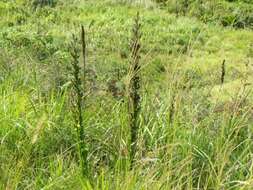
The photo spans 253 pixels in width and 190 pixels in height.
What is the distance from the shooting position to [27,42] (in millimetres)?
9648

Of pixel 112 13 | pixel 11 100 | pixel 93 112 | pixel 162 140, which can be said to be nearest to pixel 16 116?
pixel 11 100

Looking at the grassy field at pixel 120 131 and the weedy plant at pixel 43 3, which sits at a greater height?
the grassy field at pixel 120 131

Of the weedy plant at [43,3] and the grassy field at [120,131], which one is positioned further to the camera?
the weedy plant at [43,3]

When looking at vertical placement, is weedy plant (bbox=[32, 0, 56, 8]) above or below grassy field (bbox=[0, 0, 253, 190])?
below

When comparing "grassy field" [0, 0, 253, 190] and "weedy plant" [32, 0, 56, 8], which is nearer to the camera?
"grassy field" [0, 0, 253, 190]

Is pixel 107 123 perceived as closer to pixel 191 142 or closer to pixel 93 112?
pixel 93 112

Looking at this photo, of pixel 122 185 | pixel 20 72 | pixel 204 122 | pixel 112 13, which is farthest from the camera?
pixel 112 13

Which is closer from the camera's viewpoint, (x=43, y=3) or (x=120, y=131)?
(x=120, y=131)

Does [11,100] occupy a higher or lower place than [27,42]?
higher

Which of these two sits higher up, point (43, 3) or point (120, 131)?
point (120, 131)

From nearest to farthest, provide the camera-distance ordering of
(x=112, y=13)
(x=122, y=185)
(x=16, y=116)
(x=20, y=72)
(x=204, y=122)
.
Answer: (x=122, y=185)
(x=16, y=116)
(x=204, y=122)
(x=20, y=72)
(x=112, y=13)

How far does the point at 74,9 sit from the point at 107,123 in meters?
9.63

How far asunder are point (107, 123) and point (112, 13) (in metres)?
9.55

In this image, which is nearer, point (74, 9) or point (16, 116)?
point (16, 116)
